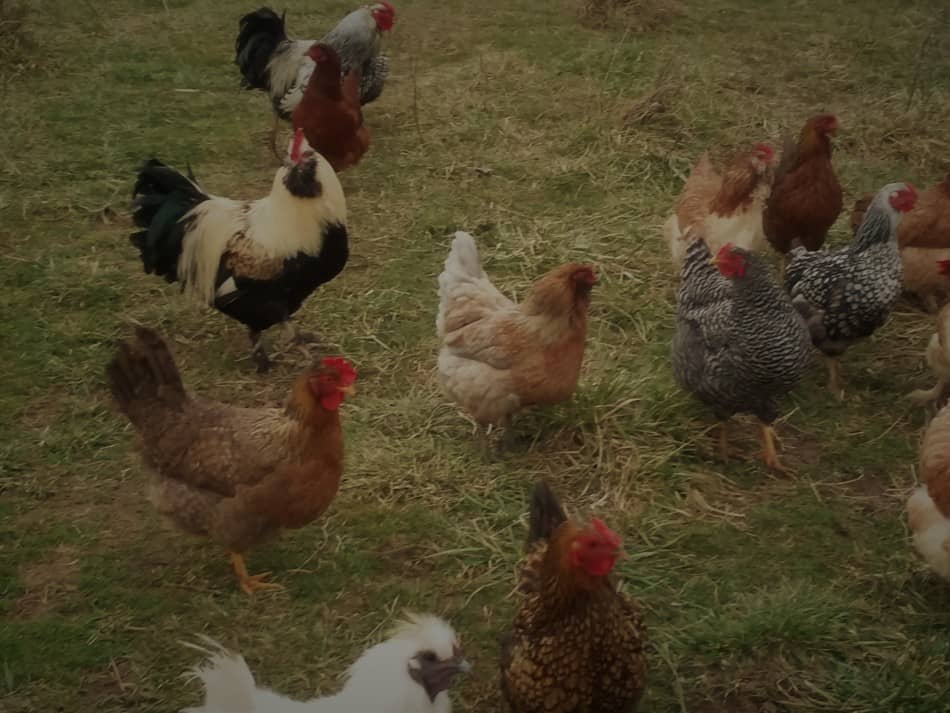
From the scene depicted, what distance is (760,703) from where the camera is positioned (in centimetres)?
313

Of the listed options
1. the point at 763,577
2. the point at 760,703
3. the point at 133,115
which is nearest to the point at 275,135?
the point at 133,115

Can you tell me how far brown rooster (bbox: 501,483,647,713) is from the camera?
8.79 feet

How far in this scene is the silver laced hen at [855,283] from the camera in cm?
443

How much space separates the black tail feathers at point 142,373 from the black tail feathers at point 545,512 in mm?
1409

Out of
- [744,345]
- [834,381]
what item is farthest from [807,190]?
[744,345]

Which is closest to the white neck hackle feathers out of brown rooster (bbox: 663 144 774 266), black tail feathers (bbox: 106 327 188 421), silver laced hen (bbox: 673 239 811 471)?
black tail feathers (bbox: 106 327 188 421)

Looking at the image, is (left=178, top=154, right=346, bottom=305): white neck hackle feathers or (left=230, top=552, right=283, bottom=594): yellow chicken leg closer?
(left=230, top=552, right=283, bottom=594): yellow chicken leg

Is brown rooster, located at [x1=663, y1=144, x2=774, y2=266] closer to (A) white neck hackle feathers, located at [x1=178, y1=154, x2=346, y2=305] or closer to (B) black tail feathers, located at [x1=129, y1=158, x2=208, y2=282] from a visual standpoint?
(A) white neck hackle feathers, located at [x1=178, y1=154, x2=346, y2=305]

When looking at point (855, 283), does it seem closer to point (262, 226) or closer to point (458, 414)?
point (458, 414)

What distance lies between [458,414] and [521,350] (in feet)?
2.10

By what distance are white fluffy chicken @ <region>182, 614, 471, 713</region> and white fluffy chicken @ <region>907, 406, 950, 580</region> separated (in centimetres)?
177

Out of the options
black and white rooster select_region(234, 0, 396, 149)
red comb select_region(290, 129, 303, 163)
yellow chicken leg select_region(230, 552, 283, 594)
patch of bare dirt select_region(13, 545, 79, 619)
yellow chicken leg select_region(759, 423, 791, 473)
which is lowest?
patch of bare dirt select_region(13, 545, 79, 619)

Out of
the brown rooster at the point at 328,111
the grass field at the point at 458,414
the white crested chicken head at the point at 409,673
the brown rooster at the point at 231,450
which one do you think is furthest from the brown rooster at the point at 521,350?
the brown rooster at the point at 328,111

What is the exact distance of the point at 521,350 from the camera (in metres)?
4.06
